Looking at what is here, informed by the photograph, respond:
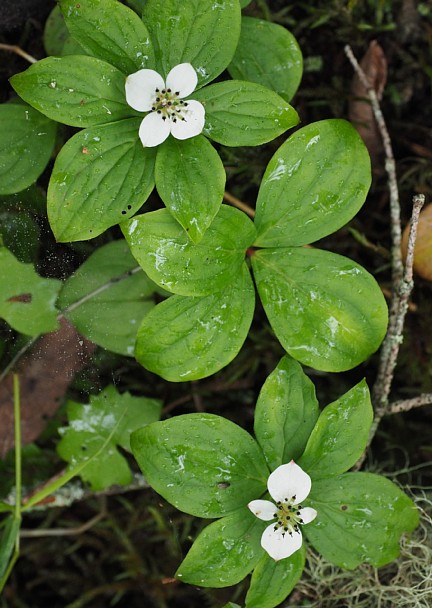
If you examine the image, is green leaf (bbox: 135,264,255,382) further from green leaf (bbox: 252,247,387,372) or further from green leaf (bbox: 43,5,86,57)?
green leaf (bbox: 43,5,86,57)

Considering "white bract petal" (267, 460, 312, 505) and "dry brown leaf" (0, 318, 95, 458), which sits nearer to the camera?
"white bract petal" (267, 460, 312, 505)

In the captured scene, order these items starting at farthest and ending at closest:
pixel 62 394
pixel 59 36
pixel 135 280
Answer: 1. pixel 62 394
2. pixel 135 280
3. pixel 59 36

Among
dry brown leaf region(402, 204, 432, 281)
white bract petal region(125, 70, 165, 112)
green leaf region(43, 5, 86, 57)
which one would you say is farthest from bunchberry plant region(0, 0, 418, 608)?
dry brown leaf region(402, 204, 432, 281)

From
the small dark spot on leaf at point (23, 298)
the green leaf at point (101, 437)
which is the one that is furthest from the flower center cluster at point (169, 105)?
the green leaf at point (101, 437)

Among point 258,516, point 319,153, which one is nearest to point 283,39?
point 319,153

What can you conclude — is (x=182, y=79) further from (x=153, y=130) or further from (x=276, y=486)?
(x=276, y=486)

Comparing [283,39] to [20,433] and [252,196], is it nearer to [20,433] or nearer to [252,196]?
[252,196]

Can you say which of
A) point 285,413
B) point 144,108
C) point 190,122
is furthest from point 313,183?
point 285,413
